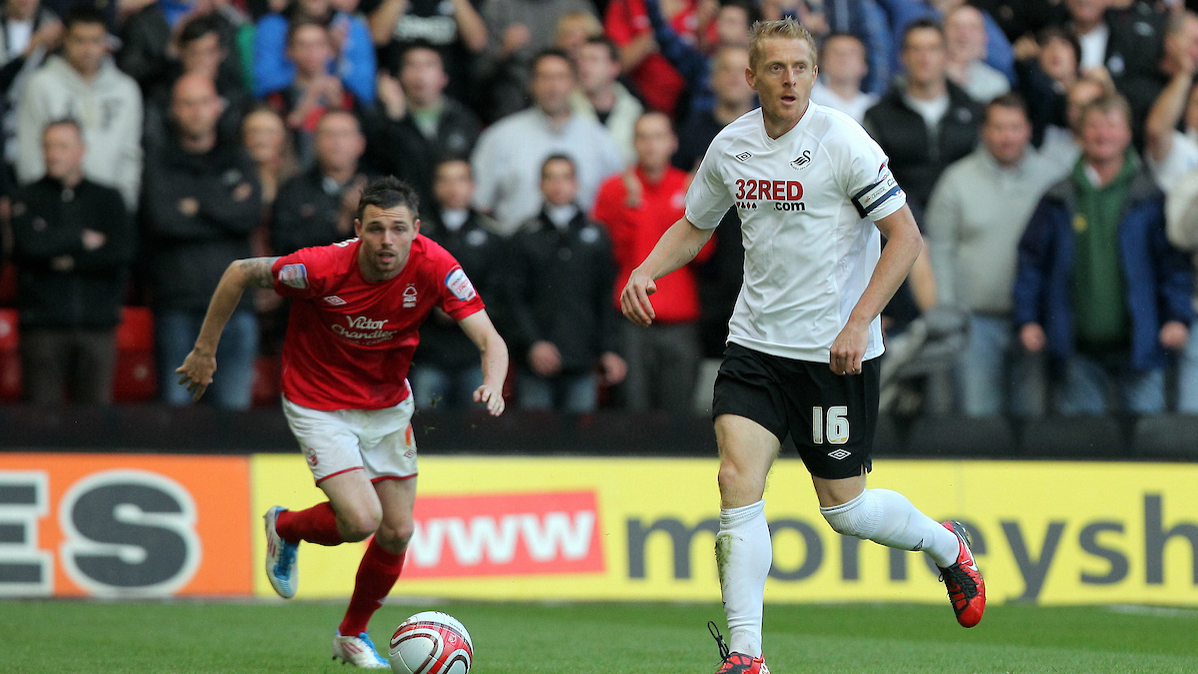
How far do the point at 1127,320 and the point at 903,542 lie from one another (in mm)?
4586

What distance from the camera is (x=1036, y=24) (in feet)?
41.1

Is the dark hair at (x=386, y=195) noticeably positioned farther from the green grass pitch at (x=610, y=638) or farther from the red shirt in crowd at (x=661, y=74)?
the red shirt in crowd at (x=661, y=74)

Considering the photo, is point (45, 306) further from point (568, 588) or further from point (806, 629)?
point (806, 629)

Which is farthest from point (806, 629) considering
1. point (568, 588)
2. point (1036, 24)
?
point (1036, 24)

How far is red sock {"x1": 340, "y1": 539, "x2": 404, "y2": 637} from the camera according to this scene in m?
6.74

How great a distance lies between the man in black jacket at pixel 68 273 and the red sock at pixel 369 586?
12.3 ft

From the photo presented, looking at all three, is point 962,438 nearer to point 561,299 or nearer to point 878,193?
point 561,299

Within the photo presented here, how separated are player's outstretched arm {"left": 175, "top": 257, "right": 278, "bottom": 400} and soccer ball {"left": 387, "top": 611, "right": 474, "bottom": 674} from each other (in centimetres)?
136

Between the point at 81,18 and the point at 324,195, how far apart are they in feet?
6.89

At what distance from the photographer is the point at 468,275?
9953mm

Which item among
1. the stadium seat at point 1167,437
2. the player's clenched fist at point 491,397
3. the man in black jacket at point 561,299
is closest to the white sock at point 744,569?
the player's clenched fist at point 491,397

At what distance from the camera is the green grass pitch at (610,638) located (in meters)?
6.54

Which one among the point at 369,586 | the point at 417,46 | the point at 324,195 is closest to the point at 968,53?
the point at 417,46

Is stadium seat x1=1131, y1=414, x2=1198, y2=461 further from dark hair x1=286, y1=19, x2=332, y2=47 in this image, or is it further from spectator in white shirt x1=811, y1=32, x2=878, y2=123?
dark hair x1=286, y1=19, x2=332, y2=47
